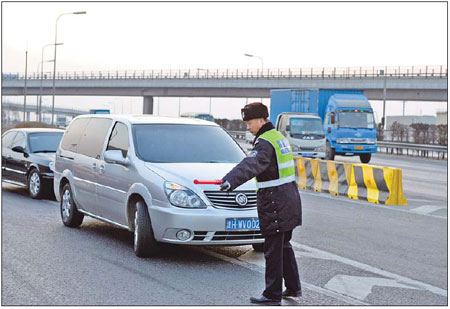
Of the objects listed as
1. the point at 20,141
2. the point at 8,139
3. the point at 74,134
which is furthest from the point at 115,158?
the point at 8,139

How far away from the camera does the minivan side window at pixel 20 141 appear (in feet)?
50.2

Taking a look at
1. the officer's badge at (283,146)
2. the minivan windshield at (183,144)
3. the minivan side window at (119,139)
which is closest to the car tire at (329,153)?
the minivan windshield at (183,144)

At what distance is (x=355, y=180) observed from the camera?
1677cm

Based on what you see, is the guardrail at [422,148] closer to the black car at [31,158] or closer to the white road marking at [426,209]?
the white road marking at [426,209]

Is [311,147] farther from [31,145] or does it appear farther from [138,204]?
[138,204]

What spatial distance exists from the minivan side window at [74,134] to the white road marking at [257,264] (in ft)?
9.62

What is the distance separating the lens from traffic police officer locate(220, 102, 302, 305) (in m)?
5.97

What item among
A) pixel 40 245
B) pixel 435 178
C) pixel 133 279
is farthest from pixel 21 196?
pixel 435 178

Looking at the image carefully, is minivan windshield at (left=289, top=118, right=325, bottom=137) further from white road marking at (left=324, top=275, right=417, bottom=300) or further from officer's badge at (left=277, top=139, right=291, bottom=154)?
officer's badge at (left=277, top=139, right=291, bottom=154)

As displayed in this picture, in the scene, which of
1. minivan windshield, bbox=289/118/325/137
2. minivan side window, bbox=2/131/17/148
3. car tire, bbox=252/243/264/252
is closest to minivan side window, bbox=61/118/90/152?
car tire, bbox=252/243/264/252

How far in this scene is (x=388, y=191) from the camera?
1568 cm

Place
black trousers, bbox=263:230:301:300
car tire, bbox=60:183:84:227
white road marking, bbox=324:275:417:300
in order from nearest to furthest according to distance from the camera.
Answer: black trousers, bbox=263:230:301:300
white road marking, bbox=324:275:417:300
car tire, bbox=60:183:84:227

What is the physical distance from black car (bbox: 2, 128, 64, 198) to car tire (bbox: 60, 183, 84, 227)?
3788mm

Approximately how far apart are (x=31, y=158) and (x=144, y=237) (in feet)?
24.4
